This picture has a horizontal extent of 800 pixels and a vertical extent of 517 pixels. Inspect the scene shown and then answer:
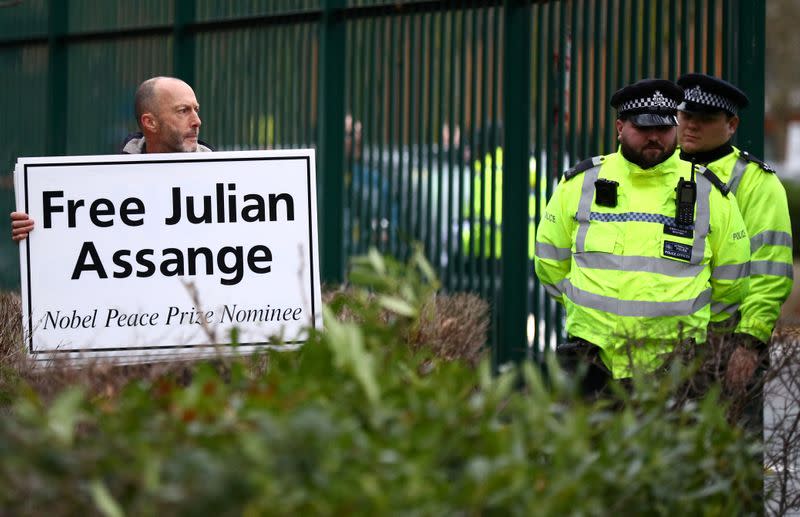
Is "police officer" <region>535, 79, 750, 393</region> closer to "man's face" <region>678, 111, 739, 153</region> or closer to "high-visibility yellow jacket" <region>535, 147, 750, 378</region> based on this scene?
"high-visibility yellow jacket" <region>535, 147, 750, 378</region>

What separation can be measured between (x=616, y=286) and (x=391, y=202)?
14.9ft

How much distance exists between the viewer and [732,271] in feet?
18.5

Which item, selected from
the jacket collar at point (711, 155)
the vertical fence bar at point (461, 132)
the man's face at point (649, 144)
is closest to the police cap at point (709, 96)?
the jacket collar at point (711, 155)

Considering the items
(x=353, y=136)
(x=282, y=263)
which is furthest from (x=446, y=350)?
(x=353, y=136)

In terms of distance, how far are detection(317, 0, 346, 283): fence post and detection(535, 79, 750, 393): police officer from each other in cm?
468

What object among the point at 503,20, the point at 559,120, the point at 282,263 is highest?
the point at 503,20

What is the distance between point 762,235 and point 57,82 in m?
8.67

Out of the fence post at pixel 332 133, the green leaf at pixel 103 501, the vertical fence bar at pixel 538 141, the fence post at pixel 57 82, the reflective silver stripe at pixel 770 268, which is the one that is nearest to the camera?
the green leaf at pixel 103 501

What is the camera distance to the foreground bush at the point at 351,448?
2588mm

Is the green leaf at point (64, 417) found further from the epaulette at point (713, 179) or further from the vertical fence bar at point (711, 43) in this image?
the vertical fence bar at point (711, 43)

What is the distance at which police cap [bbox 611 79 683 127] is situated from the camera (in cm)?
557

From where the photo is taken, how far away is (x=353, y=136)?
33.5 feet

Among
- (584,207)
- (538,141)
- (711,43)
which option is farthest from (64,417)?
(538,141)

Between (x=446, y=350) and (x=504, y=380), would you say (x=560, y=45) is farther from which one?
(x=504, y=380)
